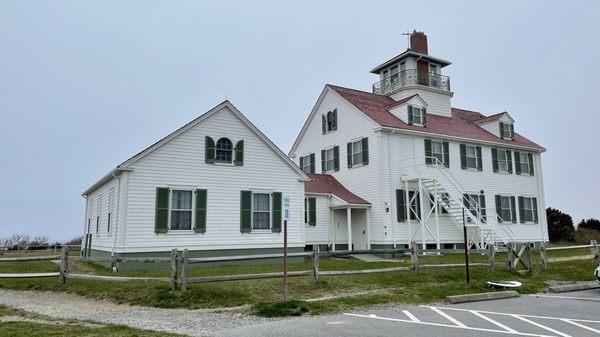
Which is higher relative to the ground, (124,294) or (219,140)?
(219,140)

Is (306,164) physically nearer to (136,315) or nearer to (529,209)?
(529,209)

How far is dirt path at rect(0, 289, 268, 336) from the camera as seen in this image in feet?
29.1

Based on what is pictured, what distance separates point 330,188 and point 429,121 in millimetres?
→ 7989

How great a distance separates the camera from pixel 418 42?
3284 cm

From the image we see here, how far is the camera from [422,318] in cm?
964

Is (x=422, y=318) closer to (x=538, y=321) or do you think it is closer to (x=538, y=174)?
(x=538, y=321)

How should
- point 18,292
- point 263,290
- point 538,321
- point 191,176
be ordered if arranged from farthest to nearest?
point 191,176
point 18,292
point 263,290
point 538,321

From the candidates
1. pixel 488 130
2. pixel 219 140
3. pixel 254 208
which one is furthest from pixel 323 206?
pixel 488 130

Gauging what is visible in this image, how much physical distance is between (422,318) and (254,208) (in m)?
11.5

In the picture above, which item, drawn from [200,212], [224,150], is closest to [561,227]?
[224,150]

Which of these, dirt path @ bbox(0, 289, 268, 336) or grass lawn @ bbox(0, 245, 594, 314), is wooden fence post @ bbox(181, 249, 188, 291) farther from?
dirt path @ bbox(0, 289, 268, 336)

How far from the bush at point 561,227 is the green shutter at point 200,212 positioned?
32973 mm

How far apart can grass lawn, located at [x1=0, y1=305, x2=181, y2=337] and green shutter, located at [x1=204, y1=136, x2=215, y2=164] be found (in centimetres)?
1021

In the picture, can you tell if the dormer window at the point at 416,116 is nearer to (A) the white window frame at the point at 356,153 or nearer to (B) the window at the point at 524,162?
(A) the white window frame at the point at 356,153
